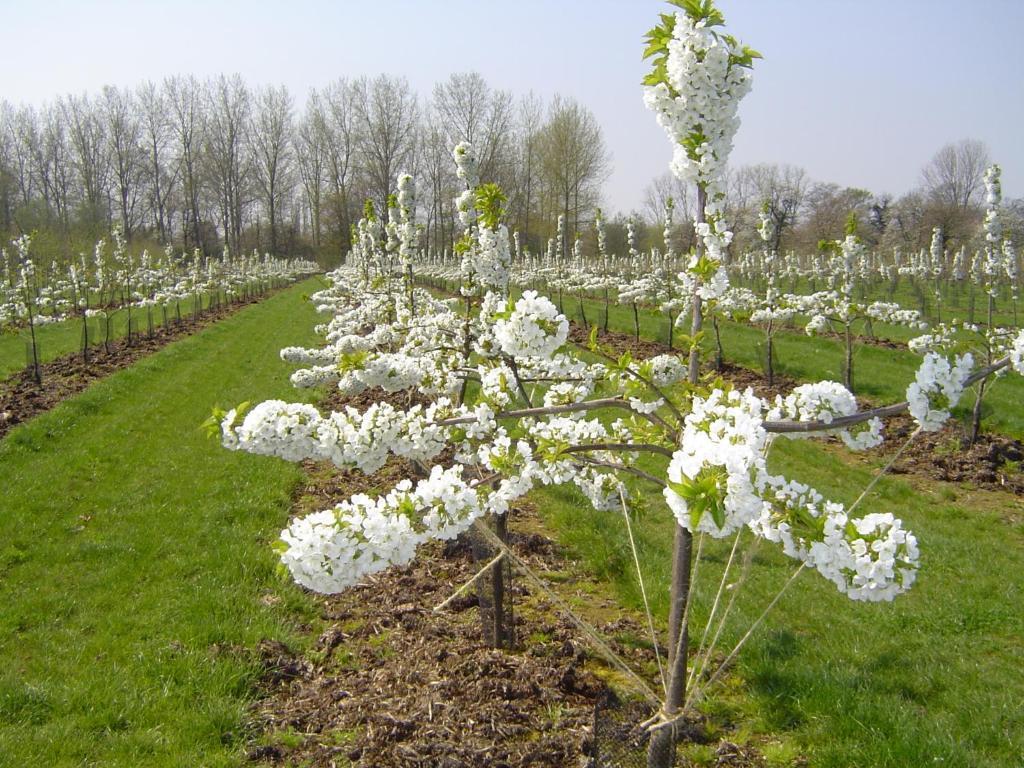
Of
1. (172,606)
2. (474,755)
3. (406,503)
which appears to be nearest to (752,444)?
(406,503)

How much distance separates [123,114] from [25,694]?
204ft

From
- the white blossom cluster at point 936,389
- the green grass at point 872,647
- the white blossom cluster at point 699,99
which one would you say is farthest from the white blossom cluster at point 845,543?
the green grass at point 872,647

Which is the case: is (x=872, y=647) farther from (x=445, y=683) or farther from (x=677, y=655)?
(x=445, y=683)

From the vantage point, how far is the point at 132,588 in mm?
5301

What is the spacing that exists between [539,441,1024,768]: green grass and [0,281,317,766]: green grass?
263 centimetres

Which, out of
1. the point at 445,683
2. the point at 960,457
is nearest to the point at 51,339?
the point at 445,683

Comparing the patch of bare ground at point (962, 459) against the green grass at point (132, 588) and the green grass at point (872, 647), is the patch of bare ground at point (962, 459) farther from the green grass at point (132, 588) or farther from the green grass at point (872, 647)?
the green grass at point (132, 588)

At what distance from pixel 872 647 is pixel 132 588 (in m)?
5.23

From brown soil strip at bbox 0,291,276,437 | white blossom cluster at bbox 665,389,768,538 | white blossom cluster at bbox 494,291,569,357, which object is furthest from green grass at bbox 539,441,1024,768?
brown soil strip at bbox 0,291,276,437

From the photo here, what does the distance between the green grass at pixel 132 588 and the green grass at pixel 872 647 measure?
2634mm

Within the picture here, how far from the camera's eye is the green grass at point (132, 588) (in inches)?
141

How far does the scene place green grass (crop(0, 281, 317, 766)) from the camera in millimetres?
3584

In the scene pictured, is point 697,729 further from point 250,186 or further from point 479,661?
point 250,186

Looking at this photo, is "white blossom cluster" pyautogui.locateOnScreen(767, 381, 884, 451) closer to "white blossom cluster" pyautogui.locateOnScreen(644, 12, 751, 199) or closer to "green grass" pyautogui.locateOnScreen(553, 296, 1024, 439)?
"white blossom cluster" pyautogui.locateOnScreen(644, 12, 751, 199)
